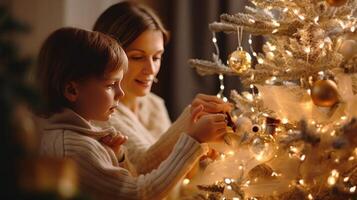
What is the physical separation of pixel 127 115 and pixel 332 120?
0.87 m

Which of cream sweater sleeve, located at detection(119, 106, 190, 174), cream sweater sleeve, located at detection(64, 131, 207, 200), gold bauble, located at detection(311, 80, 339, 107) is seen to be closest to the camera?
gold bauble, located at detection(311, 80, 339, 107)

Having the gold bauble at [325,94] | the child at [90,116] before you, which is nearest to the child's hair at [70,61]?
the child at [90,116]

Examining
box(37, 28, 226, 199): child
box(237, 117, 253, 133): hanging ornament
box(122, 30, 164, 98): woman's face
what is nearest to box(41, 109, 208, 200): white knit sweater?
box(37, 28, 226, 199): child

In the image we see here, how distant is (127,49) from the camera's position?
208 cm

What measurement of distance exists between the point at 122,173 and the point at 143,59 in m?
0.57

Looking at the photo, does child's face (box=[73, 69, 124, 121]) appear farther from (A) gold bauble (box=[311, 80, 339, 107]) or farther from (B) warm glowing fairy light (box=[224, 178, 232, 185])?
(A) gold bauble (box=[311, 80, 339, 107])

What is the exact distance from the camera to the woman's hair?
208 cm

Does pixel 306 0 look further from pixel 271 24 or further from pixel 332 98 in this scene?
pixel 332 98

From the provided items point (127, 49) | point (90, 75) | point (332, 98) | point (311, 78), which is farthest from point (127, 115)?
point (332, 98)

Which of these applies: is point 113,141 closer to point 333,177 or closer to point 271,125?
point 271,125

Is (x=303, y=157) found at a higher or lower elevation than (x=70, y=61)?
lower

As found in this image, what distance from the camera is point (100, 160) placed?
5.25ft

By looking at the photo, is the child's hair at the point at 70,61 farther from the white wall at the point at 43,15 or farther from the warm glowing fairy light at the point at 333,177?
the white wall at the point at 43,15

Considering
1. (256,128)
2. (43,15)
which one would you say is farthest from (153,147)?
(43,15)
